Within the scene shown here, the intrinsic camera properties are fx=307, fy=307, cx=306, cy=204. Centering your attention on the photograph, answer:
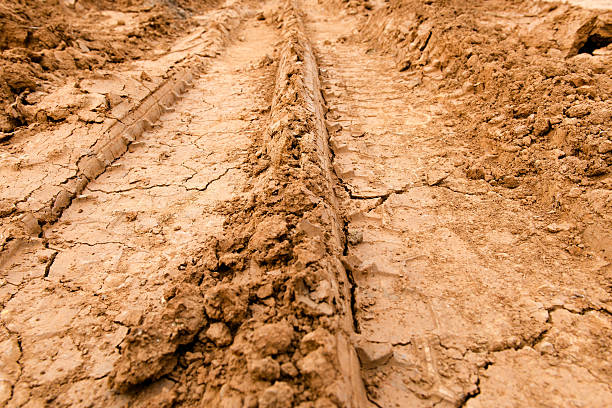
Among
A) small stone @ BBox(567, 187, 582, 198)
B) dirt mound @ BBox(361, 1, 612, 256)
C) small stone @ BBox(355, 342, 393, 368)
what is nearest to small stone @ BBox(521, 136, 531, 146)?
dirt mound @ BBox(361, 1, 612, 256)

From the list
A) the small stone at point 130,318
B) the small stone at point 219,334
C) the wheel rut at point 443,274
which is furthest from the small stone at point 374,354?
the small stone at point 130,318

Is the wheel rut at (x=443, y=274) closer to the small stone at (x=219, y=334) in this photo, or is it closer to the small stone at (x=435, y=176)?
the small stone at (x=435, y=176)

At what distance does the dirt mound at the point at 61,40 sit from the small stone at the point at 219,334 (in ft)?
9.08

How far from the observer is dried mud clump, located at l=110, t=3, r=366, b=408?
101 centimetres

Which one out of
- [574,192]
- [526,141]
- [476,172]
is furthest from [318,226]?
[526,141]

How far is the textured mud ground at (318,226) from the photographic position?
45.1 inches

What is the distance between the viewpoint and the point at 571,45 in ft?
Answer: 9.18

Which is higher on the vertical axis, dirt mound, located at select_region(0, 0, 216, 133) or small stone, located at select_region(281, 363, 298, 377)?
dirt mound, located at select_region(0, 0, 216, 133)

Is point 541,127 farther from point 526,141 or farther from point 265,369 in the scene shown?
point 265,369

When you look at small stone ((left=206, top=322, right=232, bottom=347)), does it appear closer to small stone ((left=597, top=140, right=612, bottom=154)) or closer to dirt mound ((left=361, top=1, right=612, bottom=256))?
dirt mound ((left=361, top=1, right=612, bottom=256))

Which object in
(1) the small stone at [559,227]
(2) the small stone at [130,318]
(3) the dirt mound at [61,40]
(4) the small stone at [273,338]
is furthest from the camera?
(3) the dirt mound at [61,40]

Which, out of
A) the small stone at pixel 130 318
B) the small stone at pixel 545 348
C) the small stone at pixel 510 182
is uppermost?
the small stone at pixel 510 182

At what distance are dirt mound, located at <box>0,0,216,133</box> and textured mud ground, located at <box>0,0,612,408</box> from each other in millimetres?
36

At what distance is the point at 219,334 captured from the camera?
1203 mm
